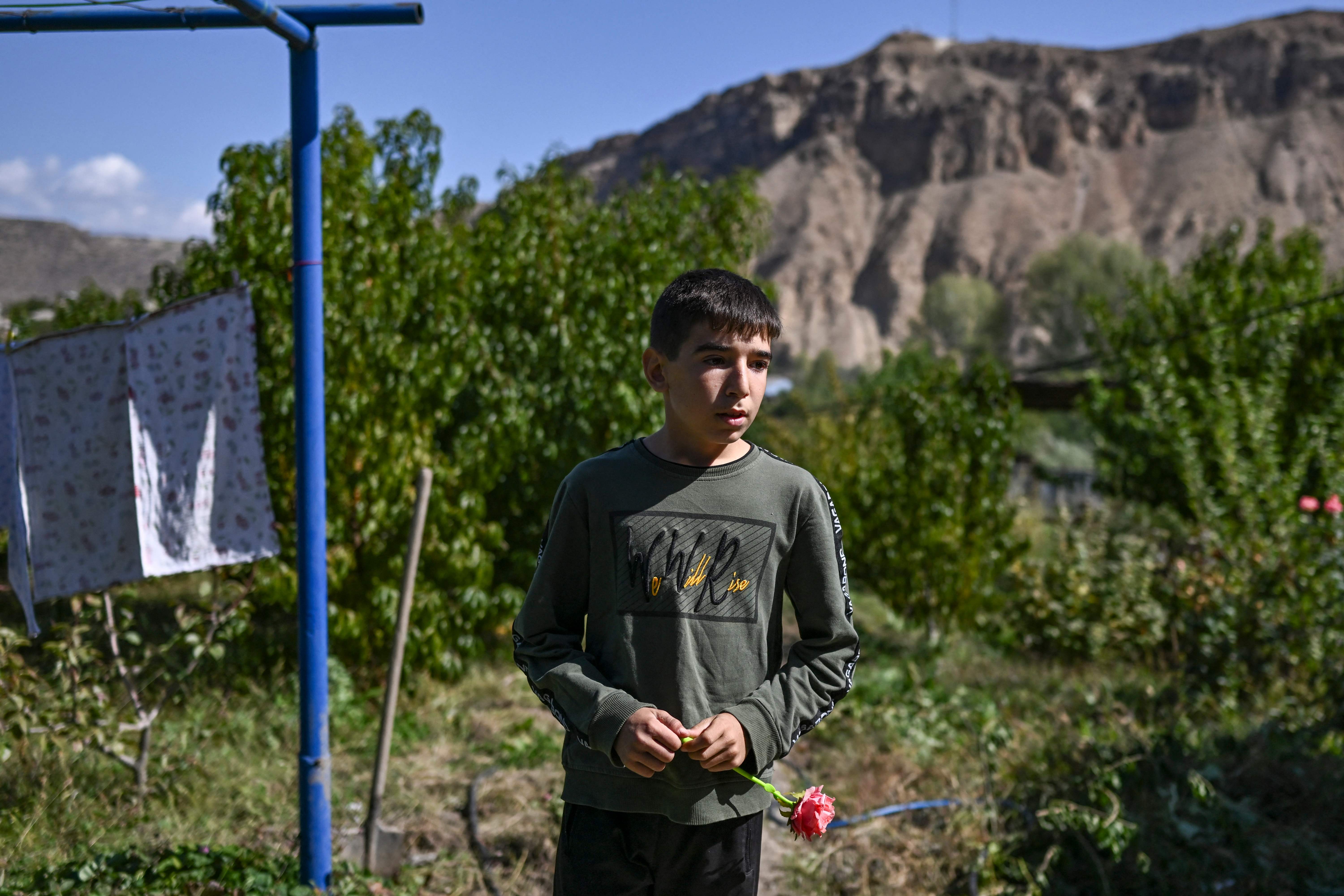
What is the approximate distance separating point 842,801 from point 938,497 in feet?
8.86

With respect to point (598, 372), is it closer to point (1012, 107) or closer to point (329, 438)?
point (329, 438)

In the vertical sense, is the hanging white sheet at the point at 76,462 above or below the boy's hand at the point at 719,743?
above

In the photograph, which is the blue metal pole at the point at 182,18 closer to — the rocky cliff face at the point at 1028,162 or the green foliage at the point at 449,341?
the green foliage at the point at 449,341

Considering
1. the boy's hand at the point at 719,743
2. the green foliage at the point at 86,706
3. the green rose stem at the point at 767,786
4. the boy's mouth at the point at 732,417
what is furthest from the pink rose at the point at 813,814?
the green foliage at the point at 86,706

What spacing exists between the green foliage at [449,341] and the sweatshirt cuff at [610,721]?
2949mm

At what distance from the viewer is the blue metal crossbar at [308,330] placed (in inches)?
103

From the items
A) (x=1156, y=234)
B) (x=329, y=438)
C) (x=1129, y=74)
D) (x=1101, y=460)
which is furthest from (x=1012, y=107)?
(x=329, y=438)

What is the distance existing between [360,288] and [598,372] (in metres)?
1.37

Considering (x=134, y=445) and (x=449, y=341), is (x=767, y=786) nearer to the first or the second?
(x=134, y=445)

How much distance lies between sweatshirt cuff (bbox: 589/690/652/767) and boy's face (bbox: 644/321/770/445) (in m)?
0.44

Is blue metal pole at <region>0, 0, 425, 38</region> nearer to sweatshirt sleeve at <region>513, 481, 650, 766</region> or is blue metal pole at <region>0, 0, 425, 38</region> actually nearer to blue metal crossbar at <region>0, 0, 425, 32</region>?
blue metal crossbar at <region>0, 0, 425, 32</region>

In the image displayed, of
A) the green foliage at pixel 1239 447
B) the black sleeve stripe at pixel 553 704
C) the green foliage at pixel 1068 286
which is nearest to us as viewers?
the black sleeve stripe at pixel 553 704

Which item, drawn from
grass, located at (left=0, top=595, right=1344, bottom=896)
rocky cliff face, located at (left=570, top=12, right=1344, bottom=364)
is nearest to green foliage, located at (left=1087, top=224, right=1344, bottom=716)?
grass, located at (left=0, top=595, right=1344, bottom=896)

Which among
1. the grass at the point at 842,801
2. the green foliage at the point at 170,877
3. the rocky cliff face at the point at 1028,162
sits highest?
the rocky cliff face at the point at 1028,162
